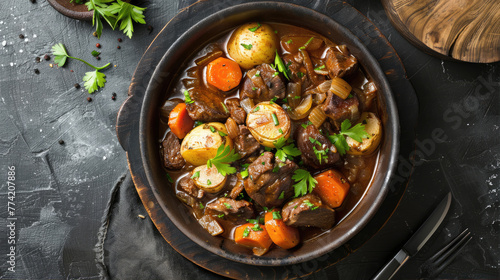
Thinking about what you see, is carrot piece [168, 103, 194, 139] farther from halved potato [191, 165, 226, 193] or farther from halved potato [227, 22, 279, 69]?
halved potato [227, 22, 279, 69]

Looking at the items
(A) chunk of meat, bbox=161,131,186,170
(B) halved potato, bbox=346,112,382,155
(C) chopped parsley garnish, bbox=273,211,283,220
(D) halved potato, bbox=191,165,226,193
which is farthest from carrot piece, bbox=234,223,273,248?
(B) halved potato, bbox=346,112,382,155

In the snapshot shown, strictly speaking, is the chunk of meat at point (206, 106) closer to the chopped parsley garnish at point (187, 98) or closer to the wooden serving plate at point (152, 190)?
the chopped parsley garnish at point (187, 98)

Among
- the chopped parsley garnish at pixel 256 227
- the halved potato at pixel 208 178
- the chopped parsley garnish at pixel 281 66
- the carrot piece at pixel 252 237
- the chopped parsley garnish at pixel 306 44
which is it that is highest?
the chopped parsley garnish at pixel 306 44

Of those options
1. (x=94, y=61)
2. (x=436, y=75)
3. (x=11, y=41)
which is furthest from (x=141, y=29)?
(x=436, y=75)

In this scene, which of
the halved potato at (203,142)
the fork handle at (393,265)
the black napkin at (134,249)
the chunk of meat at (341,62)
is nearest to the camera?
the chunk of meat at (341,62)

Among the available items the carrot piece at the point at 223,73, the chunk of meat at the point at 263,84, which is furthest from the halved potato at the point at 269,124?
the carrot piece at the point at 223,73

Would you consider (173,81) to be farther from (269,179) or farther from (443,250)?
(443,250)

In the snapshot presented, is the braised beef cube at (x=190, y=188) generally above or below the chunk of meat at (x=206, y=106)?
below
